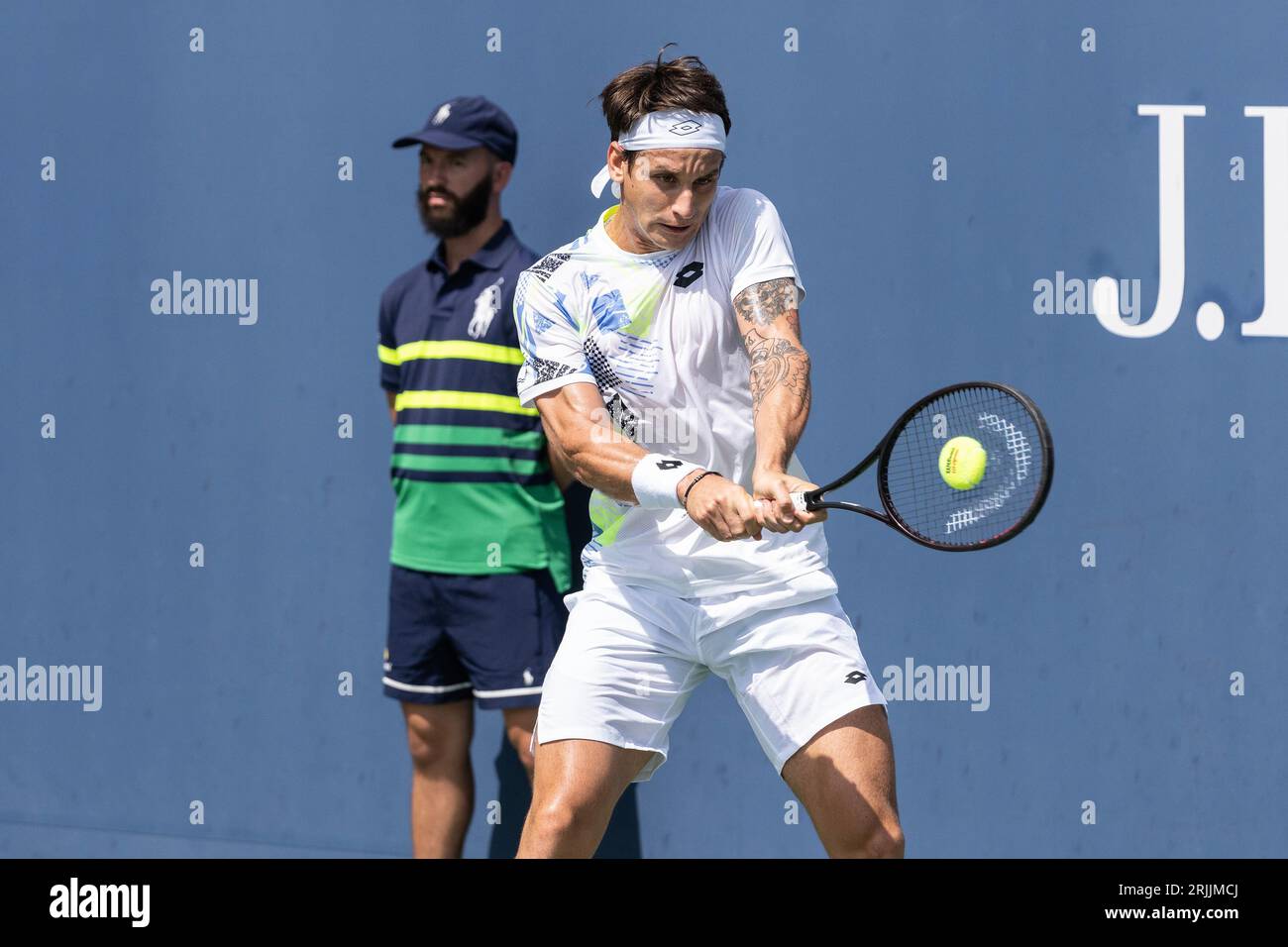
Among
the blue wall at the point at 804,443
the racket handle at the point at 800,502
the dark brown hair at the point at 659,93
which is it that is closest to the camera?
the racket handle at the point at 800,502

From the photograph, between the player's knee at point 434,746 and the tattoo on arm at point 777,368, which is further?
the player's knee at point 434,746

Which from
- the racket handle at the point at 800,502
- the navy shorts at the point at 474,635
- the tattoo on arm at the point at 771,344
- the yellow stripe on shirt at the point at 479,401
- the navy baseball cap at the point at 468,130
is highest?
the navy baseball cap at the point at 468,130

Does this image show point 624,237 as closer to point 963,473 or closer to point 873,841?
point 963,473

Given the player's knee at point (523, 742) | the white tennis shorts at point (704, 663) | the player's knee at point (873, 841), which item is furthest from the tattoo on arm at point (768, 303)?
the player's knee at point (523, 742)

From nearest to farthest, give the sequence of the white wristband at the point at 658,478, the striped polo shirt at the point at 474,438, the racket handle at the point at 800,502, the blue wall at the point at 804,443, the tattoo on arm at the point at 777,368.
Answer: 1. the racket handle at the point at 800,502
2. the white wristband at the point at 658,478
3. the tattoo on arm at the point at 777,368
4. the striped polo shirt at the point at 474,438
5. the blue wall at the point at 804,443

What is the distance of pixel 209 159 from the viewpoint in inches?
171

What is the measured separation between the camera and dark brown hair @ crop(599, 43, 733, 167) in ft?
10.8

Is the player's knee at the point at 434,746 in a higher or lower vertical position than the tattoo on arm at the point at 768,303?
lower

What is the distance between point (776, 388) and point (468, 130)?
135cm

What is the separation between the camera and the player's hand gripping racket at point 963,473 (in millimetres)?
2955

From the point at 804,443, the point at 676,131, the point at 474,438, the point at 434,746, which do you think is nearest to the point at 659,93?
the point at 676,131

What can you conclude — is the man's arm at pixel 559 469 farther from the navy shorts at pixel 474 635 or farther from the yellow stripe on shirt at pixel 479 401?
the navy shorts at pixel 474 635
